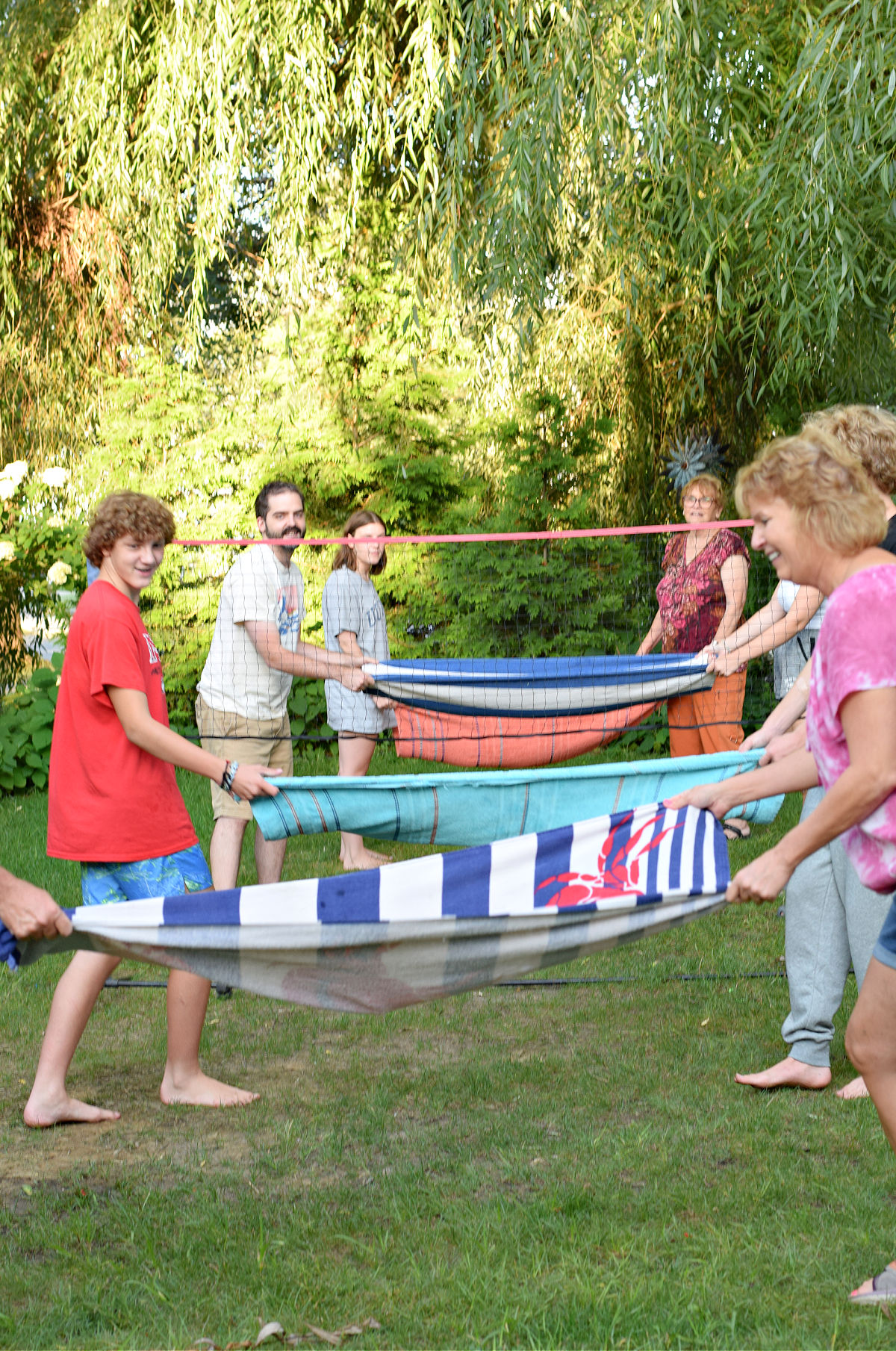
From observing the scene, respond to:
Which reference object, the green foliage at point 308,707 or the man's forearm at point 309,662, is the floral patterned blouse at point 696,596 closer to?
the man's forearm at point 309,662

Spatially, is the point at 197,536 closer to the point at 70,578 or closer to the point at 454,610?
the point at 70,578

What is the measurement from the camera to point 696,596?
6203mm

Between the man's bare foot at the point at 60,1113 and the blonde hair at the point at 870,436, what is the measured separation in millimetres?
2480

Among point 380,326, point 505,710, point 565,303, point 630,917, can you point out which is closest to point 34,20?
point 380,326

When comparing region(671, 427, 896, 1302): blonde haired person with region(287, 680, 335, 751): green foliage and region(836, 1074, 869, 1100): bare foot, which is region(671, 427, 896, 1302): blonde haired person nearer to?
region(836, 1074, 869, 1100): bare foot

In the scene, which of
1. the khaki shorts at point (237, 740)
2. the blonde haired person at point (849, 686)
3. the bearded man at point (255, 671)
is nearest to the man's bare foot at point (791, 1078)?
the blonde haired person at point (849, 686)

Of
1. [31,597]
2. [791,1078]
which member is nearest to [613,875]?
[791,1078]

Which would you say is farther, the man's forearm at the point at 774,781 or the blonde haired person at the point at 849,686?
the man's forearm at the point at 774,781

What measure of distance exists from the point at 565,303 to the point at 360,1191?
685cm

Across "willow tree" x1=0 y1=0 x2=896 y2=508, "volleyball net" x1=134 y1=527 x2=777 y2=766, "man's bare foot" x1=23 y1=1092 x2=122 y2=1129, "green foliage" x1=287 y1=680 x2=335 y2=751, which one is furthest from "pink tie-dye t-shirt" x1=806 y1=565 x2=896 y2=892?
"green foliage" x1=287 y1=680 x2=335 y2=751

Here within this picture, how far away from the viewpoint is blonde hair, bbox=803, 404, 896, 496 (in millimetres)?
3008

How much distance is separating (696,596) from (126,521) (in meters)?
3.49

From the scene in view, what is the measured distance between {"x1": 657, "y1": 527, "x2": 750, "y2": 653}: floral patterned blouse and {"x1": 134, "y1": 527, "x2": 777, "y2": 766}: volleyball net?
3.55ft

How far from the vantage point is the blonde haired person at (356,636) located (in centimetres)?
600
